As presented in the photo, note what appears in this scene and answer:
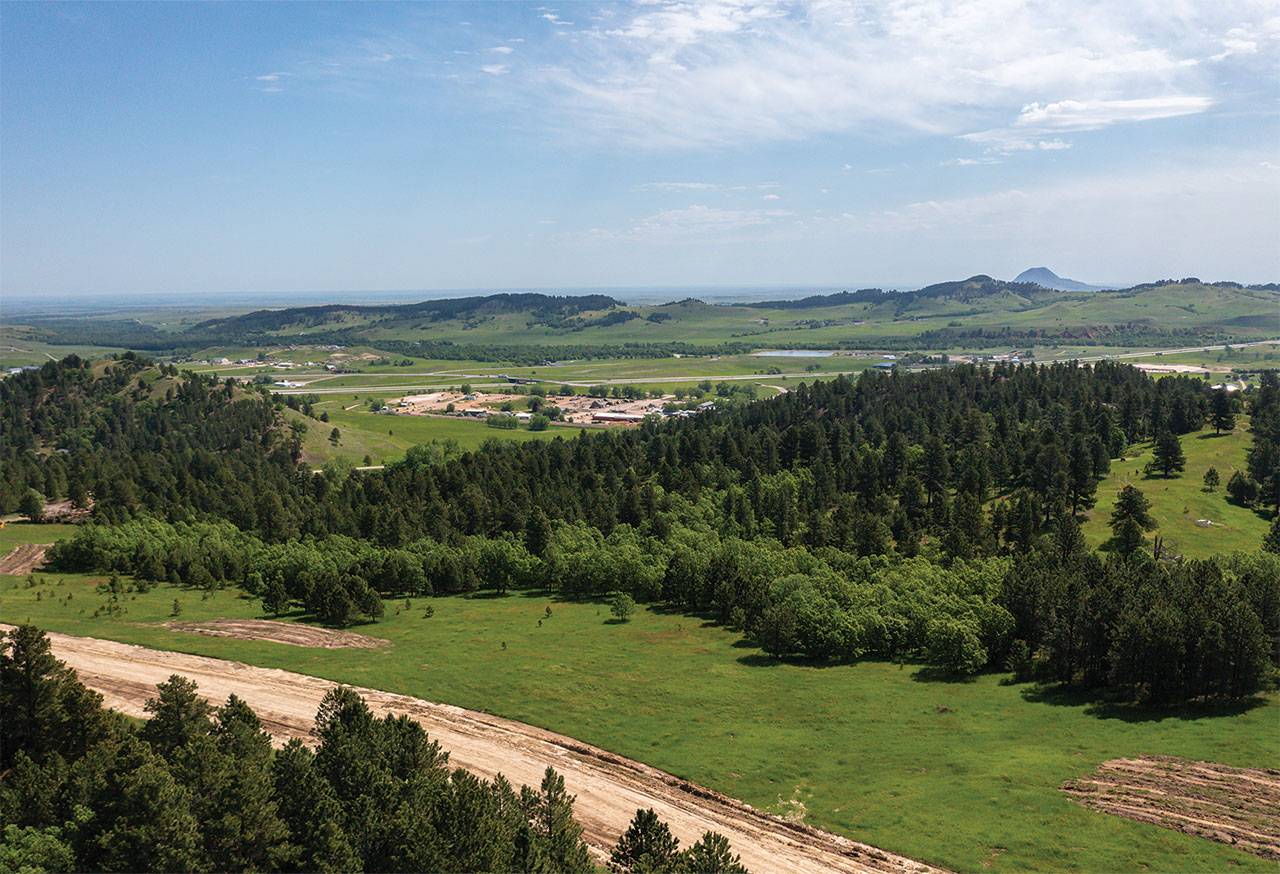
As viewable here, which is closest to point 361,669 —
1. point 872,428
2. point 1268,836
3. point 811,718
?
point 811,718

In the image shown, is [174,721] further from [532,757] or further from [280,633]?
[280,633]

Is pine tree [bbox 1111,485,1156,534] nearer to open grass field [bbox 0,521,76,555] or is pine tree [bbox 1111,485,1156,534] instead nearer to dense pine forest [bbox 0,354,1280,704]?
dense pine forest [bbox 0,354,1280,704]

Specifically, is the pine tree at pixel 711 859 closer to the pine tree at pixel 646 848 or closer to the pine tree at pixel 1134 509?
the pine tree at pixel 646 848

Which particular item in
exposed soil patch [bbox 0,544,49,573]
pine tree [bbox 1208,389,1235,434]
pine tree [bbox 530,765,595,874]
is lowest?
exposed soil patch [bbox 0,544,49,573]

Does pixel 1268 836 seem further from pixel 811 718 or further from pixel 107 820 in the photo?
pixel 107 820

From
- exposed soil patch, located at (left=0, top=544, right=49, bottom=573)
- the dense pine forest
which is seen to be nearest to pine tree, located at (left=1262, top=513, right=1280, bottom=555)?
the dense pine forest

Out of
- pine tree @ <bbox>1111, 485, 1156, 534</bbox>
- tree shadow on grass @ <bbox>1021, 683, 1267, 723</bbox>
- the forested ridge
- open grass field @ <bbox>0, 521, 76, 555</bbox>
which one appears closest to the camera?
the forested ridge

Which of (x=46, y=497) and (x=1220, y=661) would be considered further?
(x=46, y=497)
